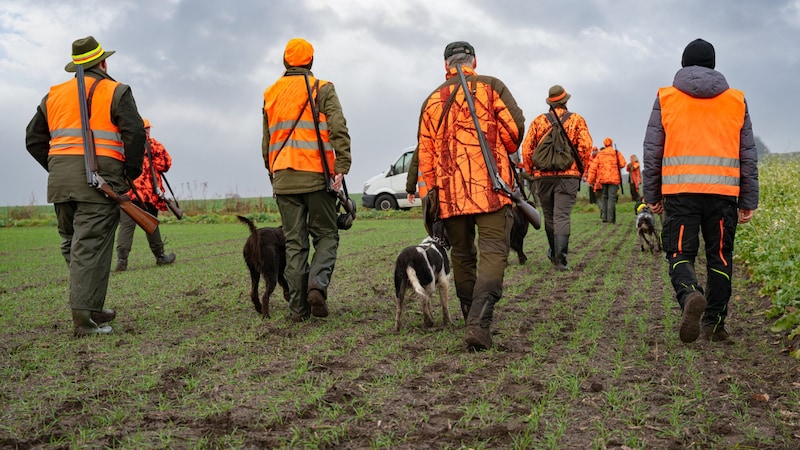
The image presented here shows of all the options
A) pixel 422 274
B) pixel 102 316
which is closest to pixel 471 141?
pixel 422 274

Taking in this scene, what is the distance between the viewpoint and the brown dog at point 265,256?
580cm

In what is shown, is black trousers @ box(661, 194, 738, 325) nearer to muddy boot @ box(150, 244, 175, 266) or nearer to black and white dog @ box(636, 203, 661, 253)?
black and white dog @ box(636, 203, 661, 253)

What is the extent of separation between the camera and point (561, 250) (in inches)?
344

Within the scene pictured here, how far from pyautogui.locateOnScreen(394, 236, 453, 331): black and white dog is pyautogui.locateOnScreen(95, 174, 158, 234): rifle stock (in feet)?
7.59

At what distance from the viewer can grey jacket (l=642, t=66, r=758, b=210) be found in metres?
4.59

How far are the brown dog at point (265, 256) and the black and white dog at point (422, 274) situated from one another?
1.25 meters

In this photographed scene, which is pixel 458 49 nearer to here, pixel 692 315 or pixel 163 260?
pixel 692 315

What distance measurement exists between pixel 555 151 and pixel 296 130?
13.5 ft

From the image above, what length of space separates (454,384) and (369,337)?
1.33 metres

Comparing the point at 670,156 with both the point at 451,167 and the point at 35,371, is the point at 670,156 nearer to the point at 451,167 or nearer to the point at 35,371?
the point at 451,167

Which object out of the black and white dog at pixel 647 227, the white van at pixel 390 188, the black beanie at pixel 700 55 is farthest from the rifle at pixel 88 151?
the white van at pixel 390 188

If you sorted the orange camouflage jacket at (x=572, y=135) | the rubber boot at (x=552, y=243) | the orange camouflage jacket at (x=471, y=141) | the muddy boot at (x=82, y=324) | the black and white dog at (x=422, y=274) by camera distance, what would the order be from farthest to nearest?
the rubber boot at (x=552, y=243) < the orange camouflage jacket at (x=572, y=135) < the muddy boot at (x=82, y=324) < the black and white dog at (x=422, y=274) < the orange camouflage jacket at (x=471, y=141)

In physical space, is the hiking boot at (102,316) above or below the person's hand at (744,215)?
below

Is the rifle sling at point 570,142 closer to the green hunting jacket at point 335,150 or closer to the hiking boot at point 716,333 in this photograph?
the green hunting jacket at point 335,150
